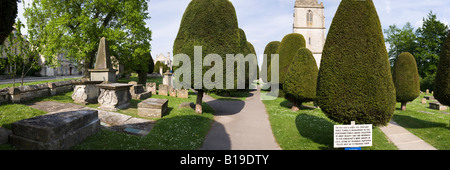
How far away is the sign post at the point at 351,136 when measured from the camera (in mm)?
4977

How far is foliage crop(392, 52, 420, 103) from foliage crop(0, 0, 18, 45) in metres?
20.9

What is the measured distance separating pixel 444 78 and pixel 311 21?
34.3 metres

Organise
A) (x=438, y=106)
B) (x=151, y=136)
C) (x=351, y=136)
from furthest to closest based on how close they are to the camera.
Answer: (x=438, y=106) < (x=151, y=136) < (x=351, y=136)

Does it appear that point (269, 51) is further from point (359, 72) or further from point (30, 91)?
point (30, 91)

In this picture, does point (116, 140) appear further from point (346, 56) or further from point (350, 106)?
point (346, 56)

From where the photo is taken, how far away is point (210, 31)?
10.8 metres

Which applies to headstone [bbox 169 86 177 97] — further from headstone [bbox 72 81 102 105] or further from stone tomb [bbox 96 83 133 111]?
stone tomb [bbox 96 83 133 111]

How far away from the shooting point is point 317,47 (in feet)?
135

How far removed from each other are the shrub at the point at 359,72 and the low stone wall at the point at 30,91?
41.2 feet

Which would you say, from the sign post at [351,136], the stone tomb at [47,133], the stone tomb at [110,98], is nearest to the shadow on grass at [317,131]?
the sign post at [351,136]

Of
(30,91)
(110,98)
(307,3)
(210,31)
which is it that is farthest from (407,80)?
(307,3)

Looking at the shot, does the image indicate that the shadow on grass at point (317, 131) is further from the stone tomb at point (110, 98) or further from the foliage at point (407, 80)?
the foliage at point (407, 80)

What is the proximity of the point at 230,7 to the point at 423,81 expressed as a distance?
131 ft

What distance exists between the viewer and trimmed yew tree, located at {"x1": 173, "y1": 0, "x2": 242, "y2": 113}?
10797 mm
